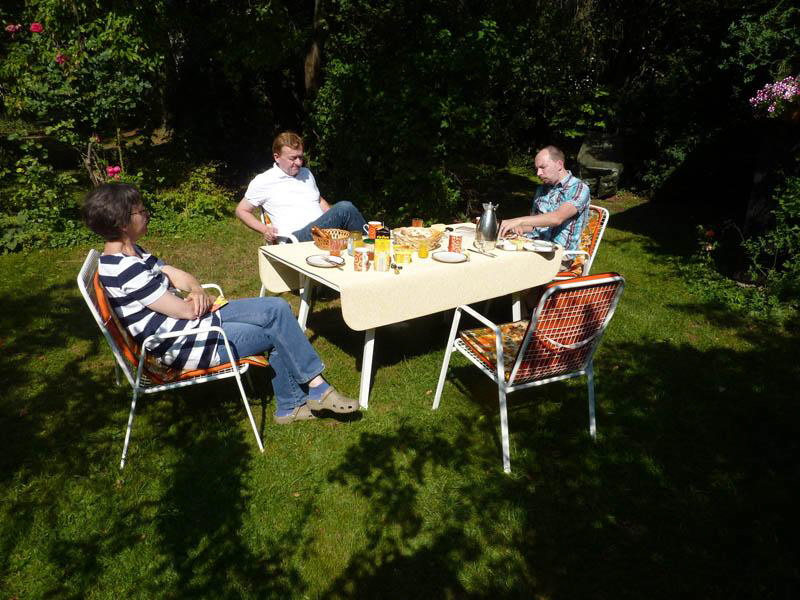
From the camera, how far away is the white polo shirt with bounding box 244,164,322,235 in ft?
15.5

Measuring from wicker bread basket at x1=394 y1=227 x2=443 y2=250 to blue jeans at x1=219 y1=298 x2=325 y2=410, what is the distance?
3.55 feet

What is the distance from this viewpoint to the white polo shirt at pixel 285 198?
15.5ft

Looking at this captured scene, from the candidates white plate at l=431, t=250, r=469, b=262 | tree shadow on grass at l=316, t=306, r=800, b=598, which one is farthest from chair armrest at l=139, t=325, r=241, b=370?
white plate at l=431, t=250, r=469, b=262

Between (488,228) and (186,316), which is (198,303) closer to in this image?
(186,316)

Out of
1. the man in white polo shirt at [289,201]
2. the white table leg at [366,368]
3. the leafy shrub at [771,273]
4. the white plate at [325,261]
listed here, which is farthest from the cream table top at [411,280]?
the leafy shrub at [771,273]

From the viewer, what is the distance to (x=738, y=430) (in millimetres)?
3424

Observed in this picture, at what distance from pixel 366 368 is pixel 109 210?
1756 millimetres

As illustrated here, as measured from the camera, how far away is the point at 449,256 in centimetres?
358

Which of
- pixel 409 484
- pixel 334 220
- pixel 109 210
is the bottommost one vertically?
pixel 409 484

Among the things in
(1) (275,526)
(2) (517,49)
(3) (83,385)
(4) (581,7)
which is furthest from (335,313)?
(4) (581,7)

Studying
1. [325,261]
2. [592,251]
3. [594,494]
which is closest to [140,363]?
[325,261]

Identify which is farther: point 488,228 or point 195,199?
point 195,199

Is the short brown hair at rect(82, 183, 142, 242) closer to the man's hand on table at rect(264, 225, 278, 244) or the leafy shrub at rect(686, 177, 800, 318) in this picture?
the man's hand on table at rect(264, 225, 278, 244)

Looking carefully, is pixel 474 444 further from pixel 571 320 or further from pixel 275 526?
pixel 275 526
